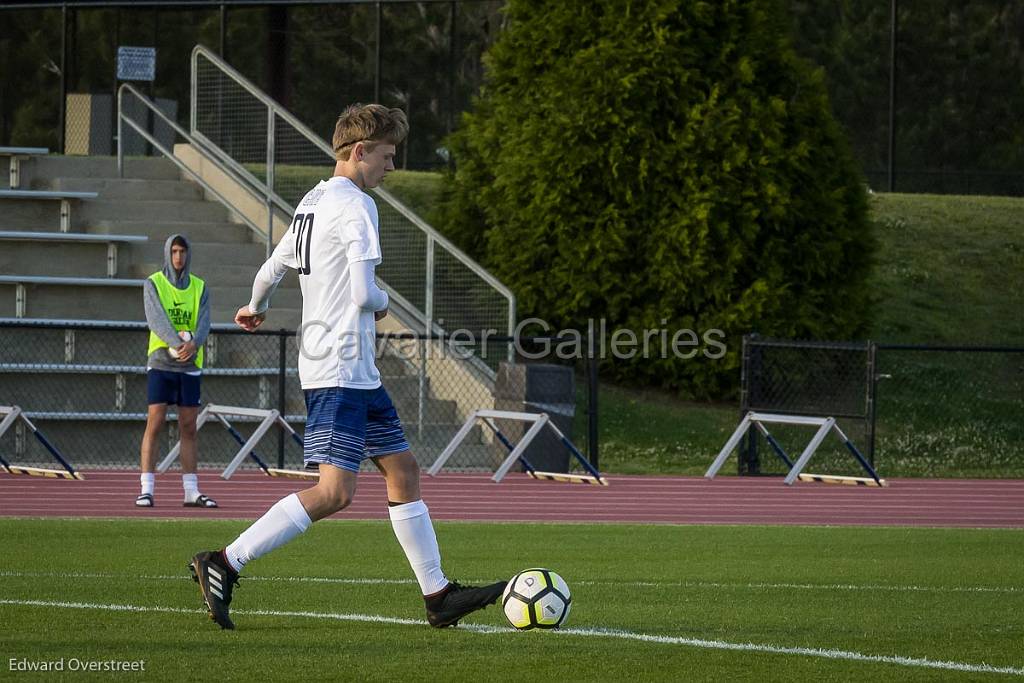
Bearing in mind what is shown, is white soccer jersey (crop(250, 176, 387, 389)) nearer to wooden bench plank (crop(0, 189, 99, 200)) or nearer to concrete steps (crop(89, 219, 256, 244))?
concrete steps (crop(89, 219, 256, 244))

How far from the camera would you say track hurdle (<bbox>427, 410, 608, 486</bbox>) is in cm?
1544

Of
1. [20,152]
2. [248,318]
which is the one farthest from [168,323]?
[20,152]

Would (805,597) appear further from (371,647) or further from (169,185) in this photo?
(169,185)

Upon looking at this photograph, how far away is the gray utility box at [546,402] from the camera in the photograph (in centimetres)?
1652

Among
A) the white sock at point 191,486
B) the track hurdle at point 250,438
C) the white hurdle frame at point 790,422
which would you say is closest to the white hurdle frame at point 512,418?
the track hurdle at point 250,438

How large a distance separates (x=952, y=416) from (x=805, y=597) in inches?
527

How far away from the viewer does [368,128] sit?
22.2 ft

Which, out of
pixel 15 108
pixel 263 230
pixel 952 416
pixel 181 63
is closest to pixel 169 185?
pixel 263 230

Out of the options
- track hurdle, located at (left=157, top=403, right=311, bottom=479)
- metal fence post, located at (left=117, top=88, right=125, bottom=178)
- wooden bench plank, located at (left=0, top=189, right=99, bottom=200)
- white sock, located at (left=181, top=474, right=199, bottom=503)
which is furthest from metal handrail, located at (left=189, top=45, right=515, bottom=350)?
white sock, located at (left=181, top=474, right=199, bottom=503)

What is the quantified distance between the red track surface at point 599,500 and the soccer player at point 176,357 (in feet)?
1.11

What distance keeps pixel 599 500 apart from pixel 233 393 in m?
5.57

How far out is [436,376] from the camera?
18875mm

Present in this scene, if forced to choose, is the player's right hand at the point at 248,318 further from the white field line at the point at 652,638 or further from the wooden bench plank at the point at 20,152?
the wooden bench plank at the point at 20,152

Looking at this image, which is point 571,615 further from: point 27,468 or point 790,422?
point 27,468
